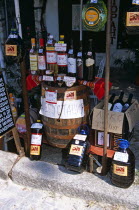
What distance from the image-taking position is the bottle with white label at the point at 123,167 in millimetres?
2803

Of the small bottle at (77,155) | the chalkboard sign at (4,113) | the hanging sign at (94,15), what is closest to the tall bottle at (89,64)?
the hanging sign at (94,15)

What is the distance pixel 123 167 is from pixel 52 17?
6.27m

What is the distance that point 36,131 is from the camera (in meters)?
3.51

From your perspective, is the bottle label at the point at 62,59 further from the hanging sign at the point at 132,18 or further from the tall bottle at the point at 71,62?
the hanging sign at the point at 132,18

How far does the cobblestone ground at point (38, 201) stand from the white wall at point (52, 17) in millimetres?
5883

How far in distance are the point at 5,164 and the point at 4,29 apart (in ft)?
12.9

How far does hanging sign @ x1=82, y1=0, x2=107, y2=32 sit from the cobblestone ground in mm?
2079

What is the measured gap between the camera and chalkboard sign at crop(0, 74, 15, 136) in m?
3.36

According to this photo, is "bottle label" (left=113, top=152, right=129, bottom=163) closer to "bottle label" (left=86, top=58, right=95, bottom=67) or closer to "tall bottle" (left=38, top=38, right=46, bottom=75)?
"bottle label" (left=86, top=58, right=95, bottom=67)

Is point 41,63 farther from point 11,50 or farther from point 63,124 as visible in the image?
point 63,124

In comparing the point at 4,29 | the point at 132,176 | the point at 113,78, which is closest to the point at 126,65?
the point at 113,78

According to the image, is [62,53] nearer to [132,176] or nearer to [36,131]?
[36,131]

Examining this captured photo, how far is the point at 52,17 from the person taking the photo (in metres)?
7.88

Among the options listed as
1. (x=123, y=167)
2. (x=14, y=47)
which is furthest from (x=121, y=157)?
(x=14, y=47)
